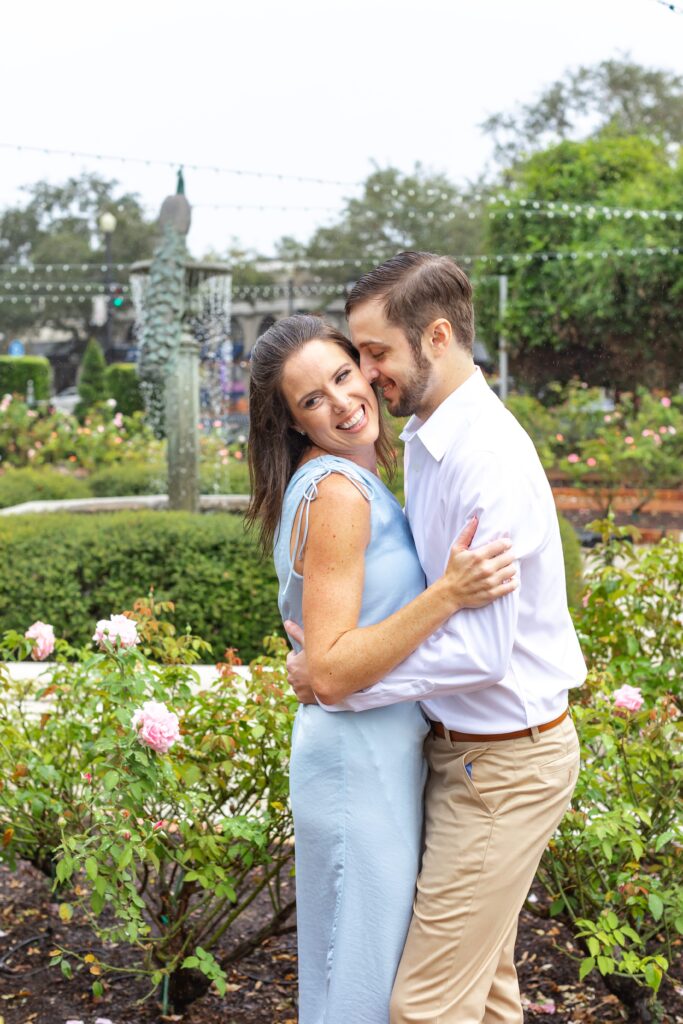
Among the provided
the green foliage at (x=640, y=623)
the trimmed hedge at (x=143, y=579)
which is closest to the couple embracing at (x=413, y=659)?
the green foliage at (x=640, y=623)

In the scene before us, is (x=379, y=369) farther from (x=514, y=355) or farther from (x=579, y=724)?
(x=514, y=355)

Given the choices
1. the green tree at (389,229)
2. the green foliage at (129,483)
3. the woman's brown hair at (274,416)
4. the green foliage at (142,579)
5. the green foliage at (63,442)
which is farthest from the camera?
the green tree at (389,229)

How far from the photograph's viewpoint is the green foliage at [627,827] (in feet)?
7.74

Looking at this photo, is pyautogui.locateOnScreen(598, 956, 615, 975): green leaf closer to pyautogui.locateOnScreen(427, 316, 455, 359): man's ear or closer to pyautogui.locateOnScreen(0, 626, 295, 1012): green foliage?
pyautogui.locateOnScreen(0, 626, 295, 1012): green foliage

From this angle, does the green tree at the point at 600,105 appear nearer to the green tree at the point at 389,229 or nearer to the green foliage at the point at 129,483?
the green tree at the point at 389,229

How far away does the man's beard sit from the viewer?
1851 millimetres

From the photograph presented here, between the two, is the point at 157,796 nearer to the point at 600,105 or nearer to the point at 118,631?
the point at 118,631

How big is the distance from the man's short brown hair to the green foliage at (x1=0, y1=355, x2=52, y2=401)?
23.7 m

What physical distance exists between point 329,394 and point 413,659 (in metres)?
0.45

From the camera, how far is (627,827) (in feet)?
7.80

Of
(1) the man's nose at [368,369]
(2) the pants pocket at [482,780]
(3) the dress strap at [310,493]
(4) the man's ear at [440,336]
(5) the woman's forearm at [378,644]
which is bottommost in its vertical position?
(2) the pants pocket at [482,780]

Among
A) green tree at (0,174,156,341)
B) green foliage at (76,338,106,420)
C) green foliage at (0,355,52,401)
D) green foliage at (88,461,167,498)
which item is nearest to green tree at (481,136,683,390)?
green foliage at (88,461,167,498)

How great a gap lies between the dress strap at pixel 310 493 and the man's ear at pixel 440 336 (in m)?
0.24

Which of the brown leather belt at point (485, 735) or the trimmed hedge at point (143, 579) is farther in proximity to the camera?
the trimmed hedge at point (143, 579)
